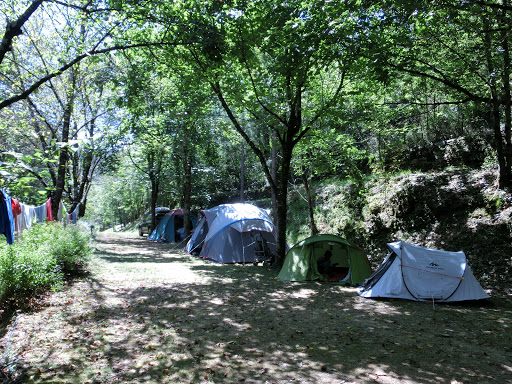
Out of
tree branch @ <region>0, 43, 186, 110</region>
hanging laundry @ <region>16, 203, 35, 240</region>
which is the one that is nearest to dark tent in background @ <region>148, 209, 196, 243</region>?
hanging laundry @ <region>16, 203, 35, 240</region>

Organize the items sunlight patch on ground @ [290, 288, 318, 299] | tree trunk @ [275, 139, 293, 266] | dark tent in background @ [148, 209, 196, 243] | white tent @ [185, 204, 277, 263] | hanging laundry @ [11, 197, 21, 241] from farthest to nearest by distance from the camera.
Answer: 1. dark tent in background @ [148, 209, 196, 243]
2. white tent @ [185, 204, 277, 263]
3. tree trunk @ [275, 139, 293, 266]
4. sunlight patch on ground @ [290, 288, 318, 299]
5. hanging laundry @ [11, 197, 21, 241]

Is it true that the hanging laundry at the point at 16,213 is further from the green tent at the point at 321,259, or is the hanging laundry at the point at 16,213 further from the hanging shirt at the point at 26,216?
the green tent at the point at 321,259

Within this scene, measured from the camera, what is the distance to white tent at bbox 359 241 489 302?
6801 mm

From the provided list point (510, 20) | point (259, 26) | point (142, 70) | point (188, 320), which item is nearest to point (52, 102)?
point (142, 70)

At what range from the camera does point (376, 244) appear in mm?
12305

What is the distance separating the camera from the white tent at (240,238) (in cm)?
1289

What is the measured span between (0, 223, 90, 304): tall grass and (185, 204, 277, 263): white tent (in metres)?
5.03

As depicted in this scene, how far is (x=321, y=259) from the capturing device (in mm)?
9742

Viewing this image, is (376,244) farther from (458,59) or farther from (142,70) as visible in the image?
(142,70)

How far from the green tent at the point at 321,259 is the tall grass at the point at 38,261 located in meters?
5.48

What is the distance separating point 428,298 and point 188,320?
16.0 feet

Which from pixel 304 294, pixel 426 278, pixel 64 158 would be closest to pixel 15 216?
pixel 64 158

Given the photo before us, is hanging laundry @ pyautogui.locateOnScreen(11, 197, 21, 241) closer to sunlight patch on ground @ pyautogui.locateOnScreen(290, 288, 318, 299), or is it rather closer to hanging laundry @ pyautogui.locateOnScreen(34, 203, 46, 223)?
hanging laundry @ pyautogui.locateOnScreen(34, 203, 46, 223)

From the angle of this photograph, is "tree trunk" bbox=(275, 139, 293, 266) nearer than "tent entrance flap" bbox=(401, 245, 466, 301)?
No
